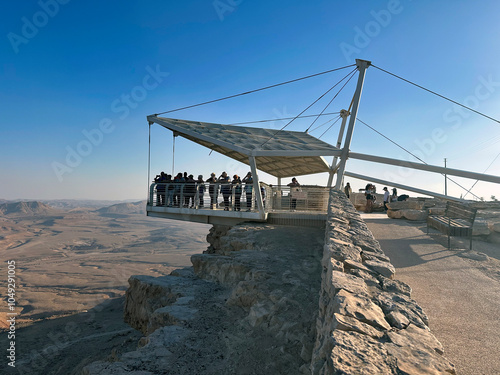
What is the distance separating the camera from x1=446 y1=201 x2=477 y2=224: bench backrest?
7.73 m

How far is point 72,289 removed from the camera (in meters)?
28.1

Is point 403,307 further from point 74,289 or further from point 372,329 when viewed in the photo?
point 74,289

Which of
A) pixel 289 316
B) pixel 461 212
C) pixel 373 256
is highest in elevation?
pixel 461 212

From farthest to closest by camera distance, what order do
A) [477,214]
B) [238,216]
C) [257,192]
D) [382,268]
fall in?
[238,216]
[257,192]
[477,214]
[382,268]

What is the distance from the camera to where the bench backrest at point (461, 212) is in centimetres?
773

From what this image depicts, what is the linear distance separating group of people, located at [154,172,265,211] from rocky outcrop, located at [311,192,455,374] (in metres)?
9.11

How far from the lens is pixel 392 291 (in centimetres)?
283

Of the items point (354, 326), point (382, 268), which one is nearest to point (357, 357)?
point (354, 326)

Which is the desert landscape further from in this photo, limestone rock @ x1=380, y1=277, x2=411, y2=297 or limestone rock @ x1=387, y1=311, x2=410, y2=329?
limestone rock @ x1=387, y1=311, x2=410, y2=329

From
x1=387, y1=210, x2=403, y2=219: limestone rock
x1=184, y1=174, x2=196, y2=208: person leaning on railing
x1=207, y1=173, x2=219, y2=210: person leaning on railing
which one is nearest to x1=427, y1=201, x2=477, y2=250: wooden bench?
x1=387, y1=210, x2=403, y2=219: limestone rock

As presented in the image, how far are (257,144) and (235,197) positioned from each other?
264cm

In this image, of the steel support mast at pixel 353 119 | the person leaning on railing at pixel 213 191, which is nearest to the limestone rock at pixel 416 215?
the steel support mast at pixel 353 119

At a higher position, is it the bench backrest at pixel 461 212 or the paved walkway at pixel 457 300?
the bench backrest at pixel 461 212

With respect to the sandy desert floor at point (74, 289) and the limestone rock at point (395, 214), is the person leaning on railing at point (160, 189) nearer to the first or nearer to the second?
the sandy desert floor at point (74, 289)
